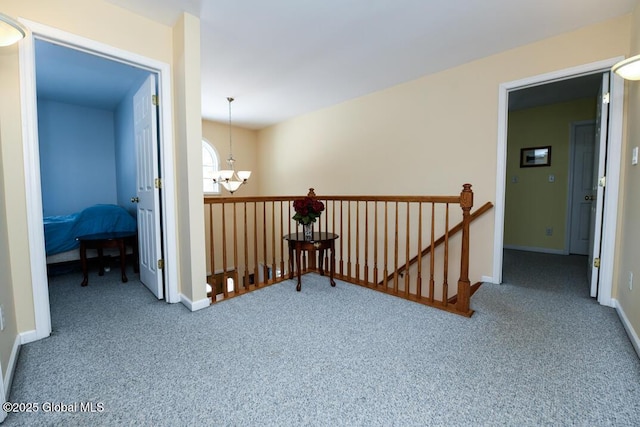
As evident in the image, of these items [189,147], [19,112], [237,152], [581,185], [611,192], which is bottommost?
[611,192]

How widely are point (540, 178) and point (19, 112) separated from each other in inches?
239

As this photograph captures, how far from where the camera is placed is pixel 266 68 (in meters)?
3.11

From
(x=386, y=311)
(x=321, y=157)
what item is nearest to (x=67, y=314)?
(x=386, y=311)

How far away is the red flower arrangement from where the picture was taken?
2.77 meters

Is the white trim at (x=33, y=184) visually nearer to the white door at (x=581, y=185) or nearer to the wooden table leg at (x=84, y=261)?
the wooden table leg at (x=84, y=261)

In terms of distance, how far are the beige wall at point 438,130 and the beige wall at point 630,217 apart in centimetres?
44

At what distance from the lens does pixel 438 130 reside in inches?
130

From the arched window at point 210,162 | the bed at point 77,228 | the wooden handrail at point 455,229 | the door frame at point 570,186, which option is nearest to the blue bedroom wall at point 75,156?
the bed at point 77,228

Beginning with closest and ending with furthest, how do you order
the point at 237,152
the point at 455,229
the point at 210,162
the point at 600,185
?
1. the point at 600,185
2. the point at 455,229
3. the point at 210,162
4. the point at 237,152

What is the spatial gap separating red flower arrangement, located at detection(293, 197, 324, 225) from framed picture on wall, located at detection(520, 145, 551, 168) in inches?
154

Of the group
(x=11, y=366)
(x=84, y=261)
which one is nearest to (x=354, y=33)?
(x=11, y=366)

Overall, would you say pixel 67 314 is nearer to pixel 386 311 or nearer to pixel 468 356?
pixel 386 311

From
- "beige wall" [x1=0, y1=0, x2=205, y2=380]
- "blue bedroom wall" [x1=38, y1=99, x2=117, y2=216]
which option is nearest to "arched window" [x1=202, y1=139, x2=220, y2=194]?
"blue bedroom wall" [x1=38, y1=99, x2=117, y2=216]

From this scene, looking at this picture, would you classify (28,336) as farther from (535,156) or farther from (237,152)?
(535,156)
